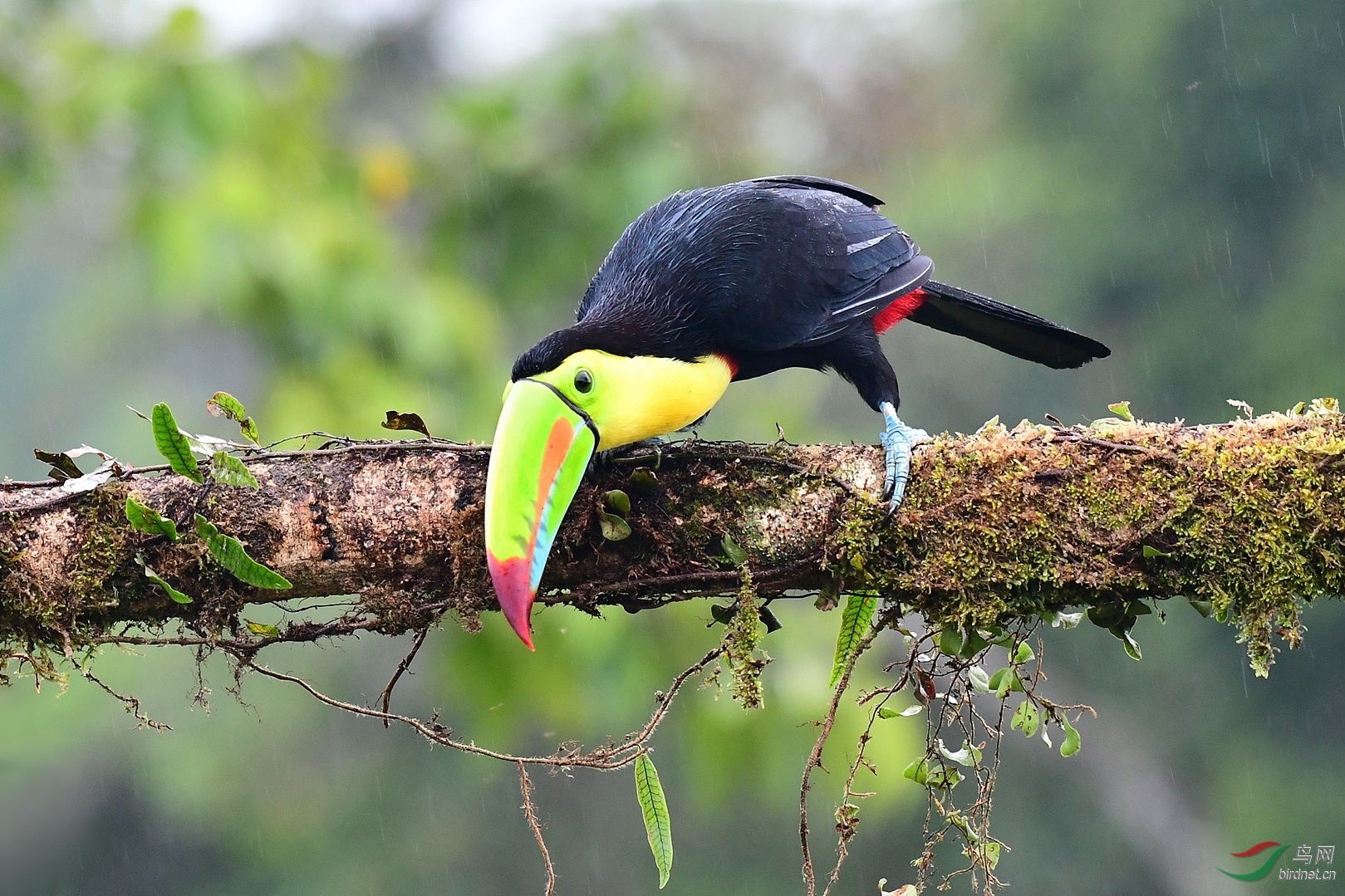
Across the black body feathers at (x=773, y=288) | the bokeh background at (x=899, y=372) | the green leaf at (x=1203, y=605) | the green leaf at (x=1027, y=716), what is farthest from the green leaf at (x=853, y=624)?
the bokeh background at (x=899, y=372)

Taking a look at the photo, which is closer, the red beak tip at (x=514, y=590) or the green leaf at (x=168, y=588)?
the red beak tip at (x=514, y=590)

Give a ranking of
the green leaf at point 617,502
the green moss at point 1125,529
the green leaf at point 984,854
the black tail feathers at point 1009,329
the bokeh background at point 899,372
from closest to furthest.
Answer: the green moss at point 1125,529 < the green leaf at point 617,502 < the green leaf at point 984,854 < the black tail feathers at point 1009,329 < the bokeh background at point 899,372

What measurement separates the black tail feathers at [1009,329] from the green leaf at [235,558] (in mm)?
1929

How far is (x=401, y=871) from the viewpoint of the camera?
10.8 meters

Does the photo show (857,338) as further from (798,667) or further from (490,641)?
(490,641)

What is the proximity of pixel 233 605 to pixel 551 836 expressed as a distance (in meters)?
8.70

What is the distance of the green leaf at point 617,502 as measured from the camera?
227 cm

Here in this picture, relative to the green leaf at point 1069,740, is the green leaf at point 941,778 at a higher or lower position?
lower

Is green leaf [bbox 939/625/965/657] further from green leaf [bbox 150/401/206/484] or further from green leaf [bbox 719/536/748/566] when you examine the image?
green leaf [bbox 150/401/206/484]

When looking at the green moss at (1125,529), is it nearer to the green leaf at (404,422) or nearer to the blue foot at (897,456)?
the blue foot at (897,456)

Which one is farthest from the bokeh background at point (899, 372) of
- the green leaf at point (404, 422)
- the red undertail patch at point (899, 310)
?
the green leaf at point (404, 422)

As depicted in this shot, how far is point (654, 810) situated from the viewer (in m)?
2.36

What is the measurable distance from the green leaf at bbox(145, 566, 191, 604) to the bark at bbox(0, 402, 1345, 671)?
0.02 metres

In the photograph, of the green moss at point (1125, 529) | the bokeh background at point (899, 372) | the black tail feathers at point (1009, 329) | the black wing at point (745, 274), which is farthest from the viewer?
the bokeh background at point (899, 372)
